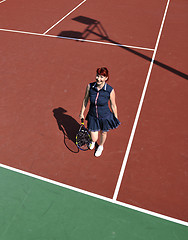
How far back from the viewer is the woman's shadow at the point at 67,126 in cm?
596

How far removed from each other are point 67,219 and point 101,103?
2202 millimetres

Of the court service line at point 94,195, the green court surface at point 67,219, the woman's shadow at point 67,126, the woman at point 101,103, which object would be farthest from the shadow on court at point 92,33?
the green court surface at point 67,219

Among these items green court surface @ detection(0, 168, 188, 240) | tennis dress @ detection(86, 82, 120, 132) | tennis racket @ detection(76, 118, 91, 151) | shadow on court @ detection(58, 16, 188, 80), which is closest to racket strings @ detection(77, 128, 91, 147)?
tennis racket @ detection(76, 118, 91, 151)

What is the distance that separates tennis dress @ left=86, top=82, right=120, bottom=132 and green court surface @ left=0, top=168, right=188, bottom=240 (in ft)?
4.68

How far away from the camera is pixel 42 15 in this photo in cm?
1260

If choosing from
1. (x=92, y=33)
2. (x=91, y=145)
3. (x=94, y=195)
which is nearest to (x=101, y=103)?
(x=91, y=145)

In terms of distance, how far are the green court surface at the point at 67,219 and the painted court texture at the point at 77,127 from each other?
0.06 feet

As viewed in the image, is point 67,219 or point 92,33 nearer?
point 67,219

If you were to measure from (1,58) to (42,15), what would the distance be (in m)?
4.51

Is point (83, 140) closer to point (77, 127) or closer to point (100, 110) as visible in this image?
point (77, 127)

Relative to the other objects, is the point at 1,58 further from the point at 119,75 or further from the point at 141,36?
the point at 141,36

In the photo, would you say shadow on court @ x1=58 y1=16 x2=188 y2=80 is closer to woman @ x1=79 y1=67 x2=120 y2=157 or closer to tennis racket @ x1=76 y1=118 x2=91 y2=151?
tennis racket @ x1=76 y1=118 x2=91 y2=151

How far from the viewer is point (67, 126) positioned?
21.2 ft

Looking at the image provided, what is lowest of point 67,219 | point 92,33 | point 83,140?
point 67,219
